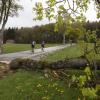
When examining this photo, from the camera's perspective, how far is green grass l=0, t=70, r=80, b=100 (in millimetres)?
13516

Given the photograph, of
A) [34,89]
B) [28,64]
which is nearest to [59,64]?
[28,64]

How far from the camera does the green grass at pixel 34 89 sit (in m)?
13.5

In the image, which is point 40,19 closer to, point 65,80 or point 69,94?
point 69,94

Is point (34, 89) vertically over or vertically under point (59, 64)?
under

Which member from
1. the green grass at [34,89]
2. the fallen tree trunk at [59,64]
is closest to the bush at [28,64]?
the fallen tree trunk at [59,64]

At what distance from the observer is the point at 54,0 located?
33.0 ft

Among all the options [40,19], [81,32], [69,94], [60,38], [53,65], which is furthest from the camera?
[60,38]

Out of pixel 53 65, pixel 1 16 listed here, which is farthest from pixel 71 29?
pixel 1 16

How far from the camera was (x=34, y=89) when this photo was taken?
14820 millimetres

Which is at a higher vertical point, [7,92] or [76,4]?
[76,4]

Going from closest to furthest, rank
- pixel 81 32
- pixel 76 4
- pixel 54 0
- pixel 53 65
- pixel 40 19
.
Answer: pixel 81 32, pixel 54 0, pixel 40 19, pixel 76 4, pixel 53 65

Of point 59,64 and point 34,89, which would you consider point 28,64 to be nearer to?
point 59,64

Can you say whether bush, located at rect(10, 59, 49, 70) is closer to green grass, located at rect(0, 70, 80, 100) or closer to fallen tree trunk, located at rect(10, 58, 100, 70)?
fallen tree trunk, located at rect(10, 58, 100, 70)

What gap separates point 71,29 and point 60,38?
109 metres
